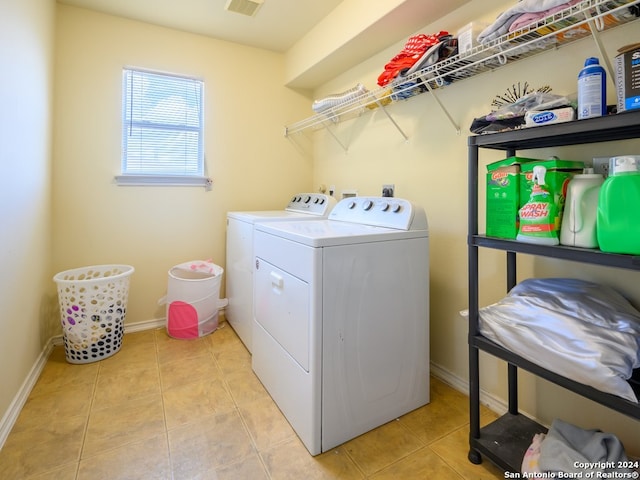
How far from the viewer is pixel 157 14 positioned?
90.2 inches

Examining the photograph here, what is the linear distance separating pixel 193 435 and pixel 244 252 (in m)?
1.11

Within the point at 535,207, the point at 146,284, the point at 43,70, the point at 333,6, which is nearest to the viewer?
the point at 535,207

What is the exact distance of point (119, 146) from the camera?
7.84 feet

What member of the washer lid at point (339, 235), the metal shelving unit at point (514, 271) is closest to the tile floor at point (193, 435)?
the metal shelving unit at point (514, 271)

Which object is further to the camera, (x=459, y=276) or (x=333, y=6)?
(x=333, y=6)

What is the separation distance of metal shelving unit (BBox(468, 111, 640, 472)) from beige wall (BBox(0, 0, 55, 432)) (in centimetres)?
199

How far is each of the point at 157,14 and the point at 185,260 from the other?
1.82 m

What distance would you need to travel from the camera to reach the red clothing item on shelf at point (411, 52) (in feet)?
5.16

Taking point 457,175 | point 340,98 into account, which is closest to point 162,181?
point 340,98

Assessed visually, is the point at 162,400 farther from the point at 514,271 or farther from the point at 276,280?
the point at 514,271

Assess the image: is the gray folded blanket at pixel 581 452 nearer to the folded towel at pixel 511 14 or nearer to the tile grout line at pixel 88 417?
the folded towel at pixel 511 14

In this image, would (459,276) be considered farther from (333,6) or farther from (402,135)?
(333,6)

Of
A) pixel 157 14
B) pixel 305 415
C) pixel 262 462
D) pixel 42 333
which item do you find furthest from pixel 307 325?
pixel 157 14

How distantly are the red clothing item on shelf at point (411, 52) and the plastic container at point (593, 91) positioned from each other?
0.82 m
